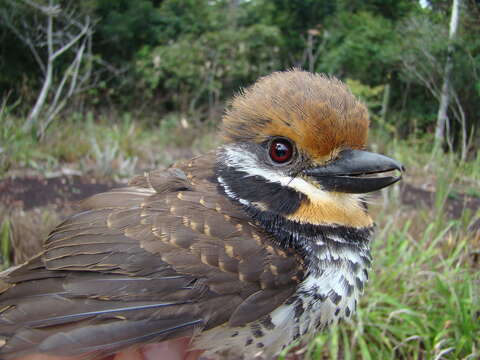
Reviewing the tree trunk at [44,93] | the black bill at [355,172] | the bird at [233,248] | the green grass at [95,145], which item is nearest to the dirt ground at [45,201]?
the green grass at [95,145]

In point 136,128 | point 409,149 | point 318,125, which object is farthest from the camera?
point 136,128

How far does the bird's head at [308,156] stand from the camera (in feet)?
5.03

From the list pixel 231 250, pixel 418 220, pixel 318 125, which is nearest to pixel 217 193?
pixel 231 250

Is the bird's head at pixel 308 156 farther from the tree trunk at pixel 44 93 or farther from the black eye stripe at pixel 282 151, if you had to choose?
the tree trunk at pixel 44 93

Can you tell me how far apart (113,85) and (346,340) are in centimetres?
967

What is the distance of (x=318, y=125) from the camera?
1526 millimetres

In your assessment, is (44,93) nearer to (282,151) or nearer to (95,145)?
(95,145)

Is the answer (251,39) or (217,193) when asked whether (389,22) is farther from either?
(251,39)

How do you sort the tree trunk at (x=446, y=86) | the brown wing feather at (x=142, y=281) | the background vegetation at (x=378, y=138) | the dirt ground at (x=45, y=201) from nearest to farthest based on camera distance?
the brown wing feather at (x=142, y=281)
the tree trunk at (x=446, y=86)
the background vegetation at (x=378, y=138)
the dirt ground at (x=45, y=201)

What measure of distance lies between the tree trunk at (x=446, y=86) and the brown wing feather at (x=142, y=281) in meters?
2.07

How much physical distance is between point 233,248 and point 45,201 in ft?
13.1

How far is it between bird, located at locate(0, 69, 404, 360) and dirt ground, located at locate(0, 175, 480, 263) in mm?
1992

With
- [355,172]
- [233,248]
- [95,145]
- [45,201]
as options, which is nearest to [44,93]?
[95,145]

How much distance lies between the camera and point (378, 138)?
13.7ft
